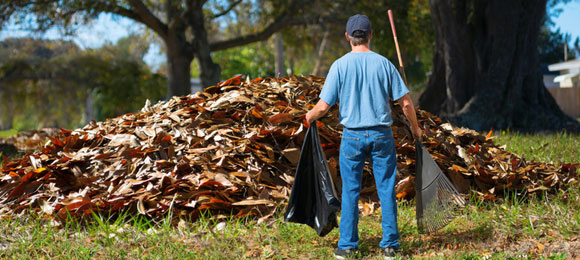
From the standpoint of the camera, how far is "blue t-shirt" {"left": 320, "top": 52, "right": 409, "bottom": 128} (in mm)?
3299

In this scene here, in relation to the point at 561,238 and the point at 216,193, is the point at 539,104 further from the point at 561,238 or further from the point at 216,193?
the point at 216,193

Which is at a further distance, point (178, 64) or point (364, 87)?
point (178, 64)

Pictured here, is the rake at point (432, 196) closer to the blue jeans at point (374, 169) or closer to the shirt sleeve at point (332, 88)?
the blue jeans at point (374, 169)

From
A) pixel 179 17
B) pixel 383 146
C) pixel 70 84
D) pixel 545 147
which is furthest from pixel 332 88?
pixel 70 84

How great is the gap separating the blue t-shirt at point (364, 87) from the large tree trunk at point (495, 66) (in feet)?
23.0

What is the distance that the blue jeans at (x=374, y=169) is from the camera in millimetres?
3293

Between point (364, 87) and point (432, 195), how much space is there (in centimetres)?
98

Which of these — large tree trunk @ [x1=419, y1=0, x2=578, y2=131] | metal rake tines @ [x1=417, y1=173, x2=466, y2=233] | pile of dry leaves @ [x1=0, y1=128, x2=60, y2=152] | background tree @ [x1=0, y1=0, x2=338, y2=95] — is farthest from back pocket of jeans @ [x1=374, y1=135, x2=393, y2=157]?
background tree @ [x1=0, y1=0, x2=338, y2=95]

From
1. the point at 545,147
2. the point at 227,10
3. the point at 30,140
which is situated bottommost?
the point at 545,147

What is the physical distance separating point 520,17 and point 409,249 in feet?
26.4

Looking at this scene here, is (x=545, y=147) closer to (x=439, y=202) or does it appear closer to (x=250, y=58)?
(x=439, y=202)

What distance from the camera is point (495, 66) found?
10.1 meters

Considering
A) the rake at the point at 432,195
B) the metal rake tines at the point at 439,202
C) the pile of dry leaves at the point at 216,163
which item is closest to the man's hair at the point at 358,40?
the rake at the point at 432,195

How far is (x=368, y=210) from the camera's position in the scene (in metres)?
4.50
